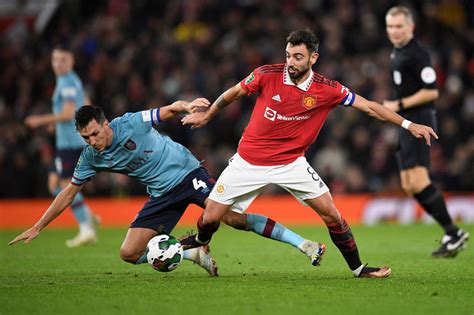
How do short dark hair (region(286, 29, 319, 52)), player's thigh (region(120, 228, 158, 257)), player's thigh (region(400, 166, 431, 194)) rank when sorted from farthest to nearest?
1. player's thigh (region(400, 166, 431, 194))
2. player's thigh (region(120, 228, 158, 257))
3. short dark hair (region(286, 29, 319, 52))

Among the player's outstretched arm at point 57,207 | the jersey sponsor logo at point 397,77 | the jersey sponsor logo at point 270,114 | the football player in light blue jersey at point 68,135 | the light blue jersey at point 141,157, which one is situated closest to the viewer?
the jersey sponsor logo at point 270,114

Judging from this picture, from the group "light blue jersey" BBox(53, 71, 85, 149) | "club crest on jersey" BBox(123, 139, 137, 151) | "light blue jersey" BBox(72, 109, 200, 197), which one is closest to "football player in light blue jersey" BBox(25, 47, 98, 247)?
"light blue jersey" BBox(53, 71, 85, 149)

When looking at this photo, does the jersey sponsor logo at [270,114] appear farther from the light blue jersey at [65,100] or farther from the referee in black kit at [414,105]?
the light blue jersey at [65,100]

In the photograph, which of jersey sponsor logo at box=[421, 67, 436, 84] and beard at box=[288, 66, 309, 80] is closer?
beard at box=[288, 66, 309, 80]

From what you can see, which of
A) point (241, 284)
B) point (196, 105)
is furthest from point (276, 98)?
point (241, 284)

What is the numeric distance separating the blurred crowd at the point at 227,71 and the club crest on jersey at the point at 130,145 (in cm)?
873

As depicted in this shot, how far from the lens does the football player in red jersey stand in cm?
746

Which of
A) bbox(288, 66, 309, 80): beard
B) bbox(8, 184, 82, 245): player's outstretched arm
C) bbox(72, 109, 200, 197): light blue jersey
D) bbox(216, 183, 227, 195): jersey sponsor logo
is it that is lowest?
bbox(8, 184, 82, 245): player's outstretched arm

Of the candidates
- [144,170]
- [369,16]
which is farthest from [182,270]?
[369,16]

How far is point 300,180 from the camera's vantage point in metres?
7.51

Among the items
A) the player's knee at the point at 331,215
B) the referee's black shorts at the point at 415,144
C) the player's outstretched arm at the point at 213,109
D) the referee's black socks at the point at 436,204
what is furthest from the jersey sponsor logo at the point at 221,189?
the referee's black socks at the point at 436,204

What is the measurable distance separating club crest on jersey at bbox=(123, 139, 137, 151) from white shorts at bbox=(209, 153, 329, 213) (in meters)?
0.88

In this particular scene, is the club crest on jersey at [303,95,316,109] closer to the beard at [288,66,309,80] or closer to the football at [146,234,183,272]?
the beard at [288,66,309,80]

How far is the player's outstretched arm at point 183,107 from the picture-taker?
743 cm
